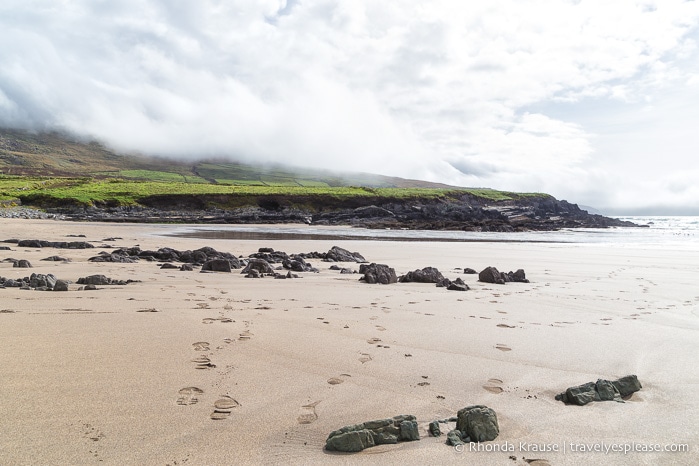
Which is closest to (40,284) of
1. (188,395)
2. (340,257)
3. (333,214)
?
(188,395)

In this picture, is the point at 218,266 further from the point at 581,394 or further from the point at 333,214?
the point at 333,214

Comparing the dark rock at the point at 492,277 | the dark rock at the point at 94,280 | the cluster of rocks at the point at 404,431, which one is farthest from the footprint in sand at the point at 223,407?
the dark rock at the point at 492,277

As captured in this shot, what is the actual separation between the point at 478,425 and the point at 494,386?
1.09m

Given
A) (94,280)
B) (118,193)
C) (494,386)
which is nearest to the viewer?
(494,386)

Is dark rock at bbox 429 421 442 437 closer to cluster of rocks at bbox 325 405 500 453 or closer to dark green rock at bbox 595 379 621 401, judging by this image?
cluster of rocks at bbox 325 405 500 453

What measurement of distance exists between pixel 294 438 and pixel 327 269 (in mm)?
11063

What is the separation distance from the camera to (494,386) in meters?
4.13

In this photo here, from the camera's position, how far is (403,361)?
4.74 m

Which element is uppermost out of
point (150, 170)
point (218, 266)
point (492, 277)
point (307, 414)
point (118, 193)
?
point (150, 170)

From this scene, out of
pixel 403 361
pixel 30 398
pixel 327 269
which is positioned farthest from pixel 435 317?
pixel 327 269

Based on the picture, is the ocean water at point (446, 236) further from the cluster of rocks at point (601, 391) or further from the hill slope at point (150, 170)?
the hill slope at point (150, 170)

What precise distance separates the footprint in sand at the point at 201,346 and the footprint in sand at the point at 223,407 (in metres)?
1.34

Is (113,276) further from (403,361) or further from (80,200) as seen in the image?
(80,200)

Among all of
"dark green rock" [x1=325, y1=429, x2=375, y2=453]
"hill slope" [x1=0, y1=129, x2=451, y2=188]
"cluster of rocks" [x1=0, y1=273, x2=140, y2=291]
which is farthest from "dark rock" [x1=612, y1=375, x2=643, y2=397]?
"hill slope" [x1=0, y1=129, x2=451, y2=188]
